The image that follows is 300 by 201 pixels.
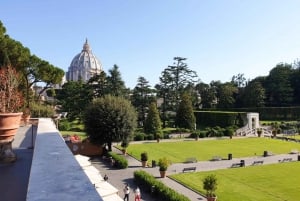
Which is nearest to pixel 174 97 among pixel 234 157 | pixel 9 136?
pixel 234 157

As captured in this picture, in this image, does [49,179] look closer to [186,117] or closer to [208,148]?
[208,148]

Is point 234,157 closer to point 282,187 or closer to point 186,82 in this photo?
point 282,187

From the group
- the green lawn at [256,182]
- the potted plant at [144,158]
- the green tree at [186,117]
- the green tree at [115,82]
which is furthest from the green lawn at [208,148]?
the green tree at [115,82]

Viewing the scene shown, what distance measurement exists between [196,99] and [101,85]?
25.1 metres

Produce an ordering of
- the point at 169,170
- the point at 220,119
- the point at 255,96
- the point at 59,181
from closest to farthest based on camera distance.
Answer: the point at 59,181
the point at 169,170
the point at 220,119
the point at 255,96

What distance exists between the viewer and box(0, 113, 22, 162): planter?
654 cm

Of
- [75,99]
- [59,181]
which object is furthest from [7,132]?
[75,99]

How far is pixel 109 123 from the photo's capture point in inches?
1219

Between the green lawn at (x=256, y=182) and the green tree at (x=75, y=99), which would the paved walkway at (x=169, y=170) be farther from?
the green tree at (x=75, y=99)

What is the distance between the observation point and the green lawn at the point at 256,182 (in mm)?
17922

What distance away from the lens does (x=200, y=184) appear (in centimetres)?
2056

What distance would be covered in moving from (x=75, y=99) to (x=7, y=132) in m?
55.3

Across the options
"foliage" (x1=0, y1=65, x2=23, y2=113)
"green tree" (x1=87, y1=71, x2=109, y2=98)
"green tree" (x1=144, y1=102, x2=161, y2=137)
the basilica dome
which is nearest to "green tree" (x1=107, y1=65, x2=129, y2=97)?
"green tree" (x1=87, y1=71, x2=109, y2=98)

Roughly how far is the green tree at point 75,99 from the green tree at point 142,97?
8.28 m
